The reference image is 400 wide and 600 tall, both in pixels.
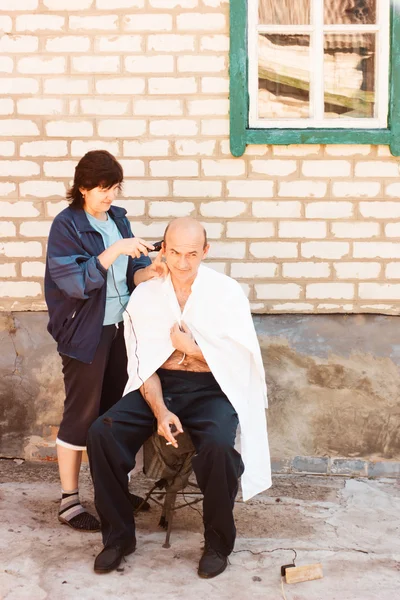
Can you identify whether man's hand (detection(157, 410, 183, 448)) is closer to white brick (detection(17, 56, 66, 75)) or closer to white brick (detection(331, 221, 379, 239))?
white brick (detection(331, 221, 379, 239))

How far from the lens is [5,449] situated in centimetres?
493

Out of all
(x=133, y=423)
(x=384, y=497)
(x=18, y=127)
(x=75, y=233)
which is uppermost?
(x=18, y=127)

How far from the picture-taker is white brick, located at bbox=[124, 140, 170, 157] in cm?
462

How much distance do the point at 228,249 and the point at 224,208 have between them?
0.83ft

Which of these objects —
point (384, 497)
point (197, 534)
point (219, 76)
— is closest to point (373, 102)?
point (219, 76)

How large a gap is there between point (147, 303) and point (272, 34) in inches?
75.7

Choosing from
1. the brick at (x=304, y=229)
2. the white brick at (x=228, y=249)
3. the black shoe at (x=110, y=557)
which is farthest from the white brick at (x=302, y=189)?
the black shoe at (x=110, y=557)

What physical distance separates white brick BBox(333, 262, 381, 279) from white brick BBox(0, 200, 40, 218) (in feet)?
6.25

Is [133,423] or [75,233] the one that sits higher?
[75,233]

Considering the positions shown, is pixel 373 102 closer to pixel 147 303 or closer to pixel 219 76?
pixel 219 76

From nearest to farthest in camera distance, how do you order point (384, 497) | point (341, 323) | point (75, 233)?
point (75, 233), point (384, 497), point (341, 323)

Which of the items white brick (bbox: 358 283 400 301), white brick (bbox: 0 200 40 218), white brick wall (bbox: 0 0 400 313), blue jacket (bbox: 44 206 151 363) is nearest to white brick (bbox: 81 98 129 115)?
white brick wall (bbox: 0 0 400 313)

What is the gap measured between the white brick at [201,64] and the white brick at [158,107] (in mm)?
206

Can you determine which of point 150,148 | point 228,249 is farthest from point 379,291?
point 150,148
